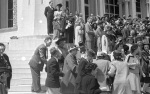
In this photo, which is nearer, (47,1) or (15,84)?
(15,84)

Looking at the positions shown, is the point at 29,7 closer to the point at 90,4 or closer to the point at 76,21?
the point at 76,21

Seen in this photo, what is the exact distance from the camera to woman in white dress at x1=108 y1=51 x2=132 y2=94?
6.99 m

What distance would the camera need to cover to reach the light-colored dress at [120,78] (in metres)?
6.99

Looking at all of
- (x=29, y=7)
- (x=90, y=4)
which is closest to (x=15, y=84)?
(x=29, y=7)

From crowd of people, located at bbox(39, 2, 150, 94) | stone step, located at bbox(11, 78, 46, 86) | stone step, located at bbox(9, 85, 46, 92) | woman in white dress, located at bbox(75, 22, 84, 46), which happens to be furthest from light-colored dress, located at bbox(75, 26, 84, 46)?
stone step, located at bbox(9, 85, 46, 92)

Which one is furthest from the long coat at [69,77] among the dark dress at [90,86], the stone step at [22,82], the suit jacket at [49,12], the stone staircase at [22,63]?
the suit jacket at [49,12]

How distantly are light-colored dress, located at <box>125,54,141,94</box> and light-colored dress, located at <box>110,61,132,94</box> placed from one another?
0.63 meters

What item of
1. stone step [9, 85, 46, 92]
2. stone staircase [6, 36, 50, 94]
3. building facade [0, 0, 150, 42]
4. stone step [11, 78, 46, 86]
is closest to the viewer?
stone step [9, 85, 46, 92]

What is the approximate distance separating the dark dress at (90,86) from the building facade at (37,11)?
10481mm

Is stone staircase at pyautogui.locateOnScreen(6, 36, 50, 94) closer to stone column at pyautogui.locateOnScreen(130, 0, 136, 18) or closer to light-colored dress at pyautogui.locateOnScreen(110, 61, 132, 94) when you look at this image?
light-colored dress at pyautogui.locateOnScreen(110, 61, 132, 94)

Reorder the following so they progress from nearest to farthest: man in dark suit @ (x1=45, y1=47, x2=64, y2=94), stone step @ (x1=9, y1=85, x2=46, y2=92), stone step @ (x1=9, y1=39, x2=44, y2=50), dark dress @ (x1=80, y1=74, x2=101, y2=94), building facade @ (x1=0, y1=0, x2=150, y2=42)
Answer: dark dress @ (x1=80, y1=74, x2=101, y2=94) < man in dark suit @ (x1=45, y1=47, x2=64, y2=94) < stone step @ (x1=9, y1=85, x2=46, y2=92) < stone step @ (x1=9, y1=39, x2=44, y2=50) < building facade @ (x1=0, y1=0, x2=150, y2=42)

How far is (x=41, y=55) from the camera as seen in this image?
9375 millimetres

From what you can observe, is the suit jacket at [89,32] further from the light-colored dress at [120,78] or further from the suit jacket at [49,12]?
the light-colored dress at [120,78]

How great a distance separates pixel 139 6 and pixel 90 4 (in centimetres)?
696
